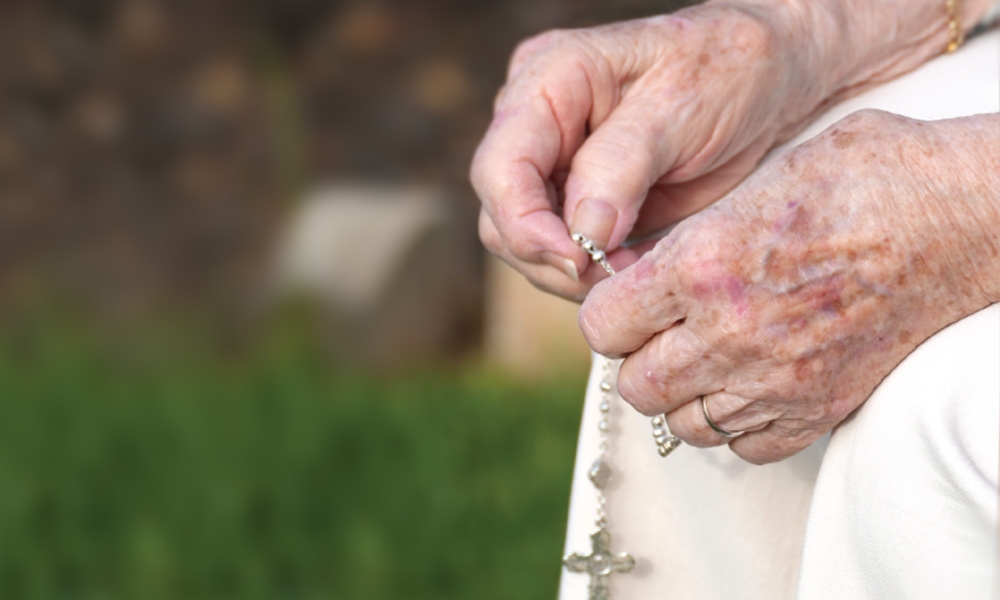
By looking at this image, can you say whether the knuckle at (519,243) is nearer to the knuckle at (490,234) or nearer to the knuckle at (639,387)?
the knuckle at (490,234)

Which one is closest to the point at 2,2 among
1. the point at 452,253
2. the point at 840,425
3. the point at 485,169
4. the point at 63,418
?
the point at 63,418

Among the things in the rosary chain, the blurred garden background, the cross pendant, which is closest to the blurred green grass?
the blurred garden background

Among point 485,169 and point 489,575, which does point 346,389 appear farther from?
point 485,169

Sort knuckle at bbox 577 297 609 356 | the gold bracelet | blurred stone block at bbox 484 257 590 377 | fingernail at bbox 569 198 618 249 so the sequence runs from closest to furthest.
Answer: knuckle at bbox 577 297 609 356
fingernail at bbox 569 198 618 249
the gold bracelet
blurred stone block at bbox 484 257 590 377

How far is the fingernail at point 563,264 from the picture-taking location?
2.82 ft

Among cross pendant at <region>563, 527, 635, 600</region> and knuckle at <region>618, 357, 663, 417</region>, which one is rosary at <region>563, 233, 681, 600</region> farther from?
knuckle at <region>618, 357, 663, 417</region>

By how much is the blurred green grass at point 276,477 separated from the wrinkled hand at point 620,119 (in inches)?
56.2

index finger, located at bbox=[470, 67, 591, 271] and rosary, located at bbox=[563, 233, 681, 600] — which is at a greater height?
index finger, located at bbox=[470, 67, 591, 271]

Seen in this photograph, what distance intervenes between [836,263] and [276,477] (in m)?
2.02

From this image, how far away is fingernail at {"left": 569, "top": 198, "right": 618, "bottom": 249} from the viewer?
2.77ft

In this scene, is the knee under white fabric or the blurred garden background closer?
the knee under white fabric

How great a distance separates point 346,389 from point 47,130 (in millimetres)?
1269

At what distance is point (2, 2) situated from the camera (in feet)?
10.1

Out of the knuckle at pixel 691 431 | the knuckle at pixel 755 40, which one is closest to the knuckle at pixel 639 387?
the knuckle at pixel 691 431
